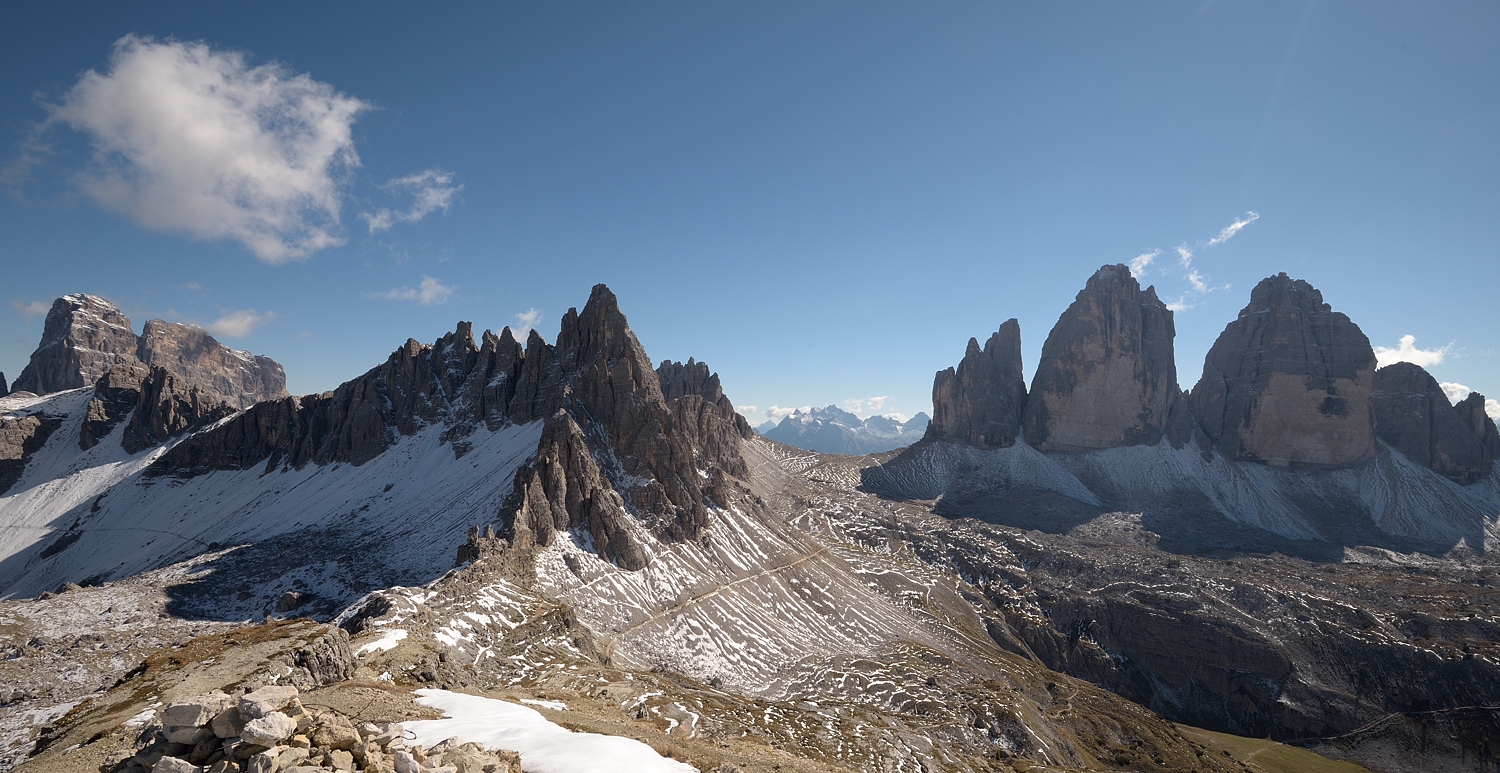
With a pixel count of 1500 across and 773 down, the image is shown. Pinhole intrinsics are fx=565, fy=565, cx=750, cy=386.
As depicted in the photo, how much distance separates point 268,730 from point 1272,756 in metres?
111

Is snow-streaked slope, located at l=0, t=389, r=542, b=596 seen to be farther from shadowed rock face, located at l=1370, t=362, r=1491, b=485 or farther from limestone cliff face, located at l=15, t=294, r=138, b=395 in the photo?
shadowed rock face, located at l=1370, t=362, r=1491, b=485

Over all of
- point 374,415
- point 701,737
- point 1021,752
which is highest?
point 374,415

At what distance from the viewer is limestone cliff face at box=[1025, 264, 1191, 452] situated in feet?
619

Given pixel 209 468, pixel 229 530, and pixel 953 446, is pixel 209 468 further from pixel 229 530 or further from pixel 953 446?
pixel 953 446

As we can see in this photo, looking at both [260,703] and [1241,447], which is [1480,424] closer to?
[1241,447]

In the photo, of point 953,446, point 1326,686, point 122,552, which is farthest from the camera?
point 953,446

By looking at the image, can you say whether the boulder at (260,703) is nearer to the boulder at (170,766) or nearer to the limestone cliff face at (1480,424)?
the boulder at (170,766)

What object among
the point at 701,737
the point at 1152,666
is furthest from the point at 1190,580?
the point at 701,737

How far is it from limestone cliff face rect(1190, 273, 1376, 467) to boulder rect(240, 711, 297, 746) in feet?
763

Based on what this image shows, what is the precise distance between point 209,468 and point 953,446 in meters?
207

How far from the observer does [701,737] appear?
38906 millimetres

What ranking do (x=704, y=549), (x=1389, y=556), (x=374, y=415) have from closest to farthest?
(x=704, y=549), (x=374, y=415), (x=1389, y=556)

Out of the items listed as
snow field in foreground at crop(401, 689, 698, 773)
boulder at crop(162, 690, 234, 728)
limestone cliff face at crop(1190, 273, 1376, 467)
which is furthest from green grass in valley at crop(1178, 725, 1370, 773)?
limestone cliff face at crop(1190, 273, 1376, 467)

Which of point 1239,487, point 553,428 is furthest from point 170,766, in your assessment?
point 1239,487
